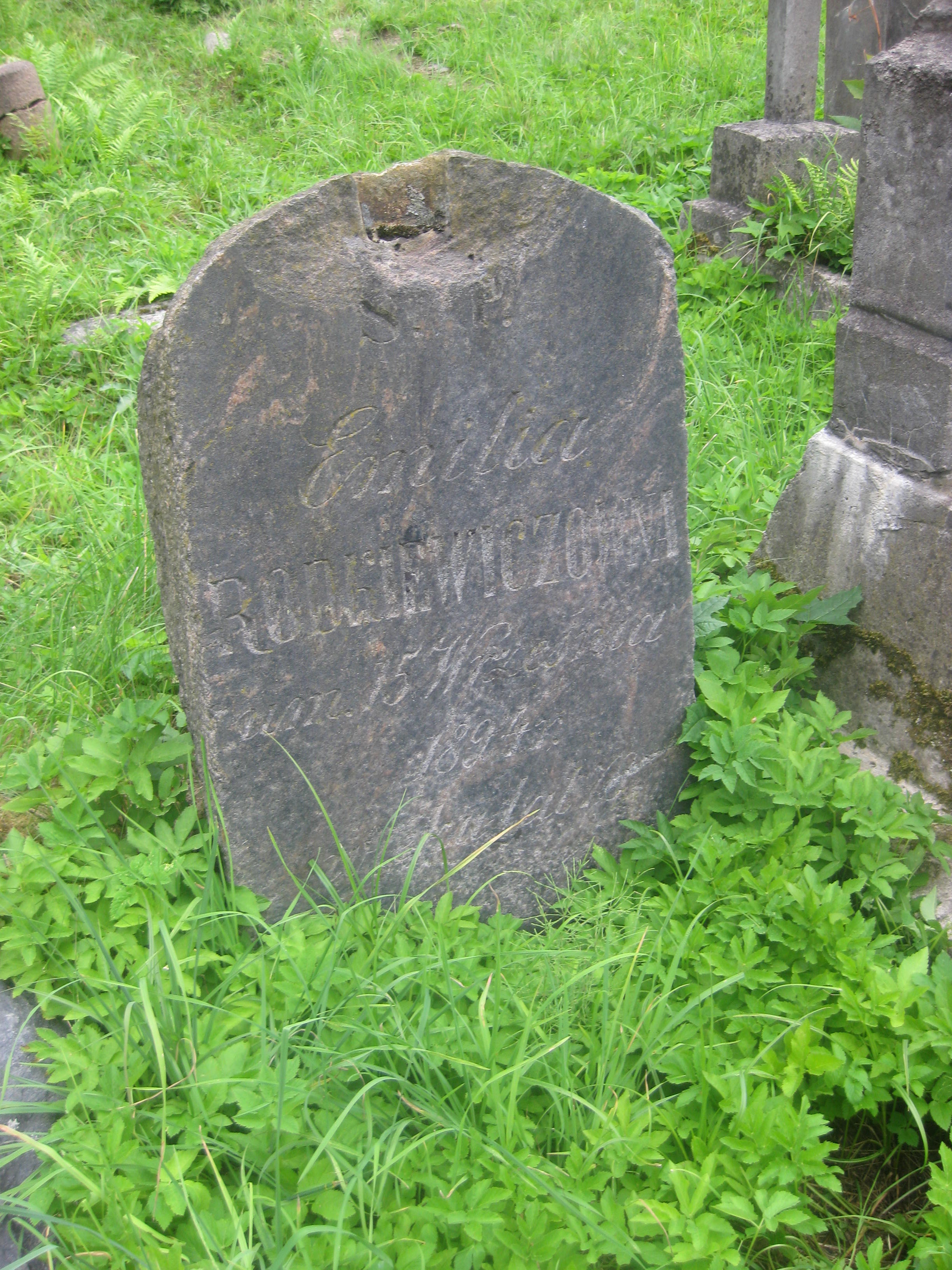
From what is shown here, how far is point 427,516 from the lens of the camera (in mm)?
1895

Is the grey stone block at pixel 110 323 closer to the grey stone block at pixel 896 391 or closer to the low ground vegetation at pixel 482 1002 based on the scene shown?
the low ground vegetation at pixel 482 1002

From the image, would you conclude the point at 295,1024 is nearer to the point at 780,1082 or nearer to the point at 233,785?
the point at 233,785

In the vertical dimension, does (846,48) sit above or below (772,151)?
above

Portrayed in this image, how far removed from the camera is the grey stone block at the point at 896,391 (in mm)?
1979

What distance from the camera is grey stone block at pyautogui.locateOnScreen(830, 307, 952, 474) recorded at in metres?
1.98

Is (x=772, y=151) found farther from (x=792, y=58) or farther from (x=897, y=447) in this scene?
(x=897, y=447)

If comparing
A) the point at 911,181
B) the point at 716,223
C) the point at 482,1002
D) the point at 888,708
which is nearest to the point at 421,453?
the point at 482,1002

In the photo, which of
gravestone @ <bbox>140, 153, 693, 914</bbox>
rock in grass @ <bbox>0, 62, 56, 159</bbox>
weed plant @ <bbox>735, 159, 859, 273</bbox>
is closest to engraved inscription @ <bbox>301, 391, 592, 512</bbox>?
gravestone @ <bbox>140, 153, 693, 914</bbox>

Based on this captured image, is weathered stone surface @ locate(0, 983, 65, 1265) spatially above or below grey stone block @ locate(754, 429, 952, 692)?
below

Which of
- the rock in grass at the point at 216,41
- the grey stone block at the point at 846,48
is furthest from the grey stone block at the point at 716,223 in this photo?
the rock in grass at the point at 216,41

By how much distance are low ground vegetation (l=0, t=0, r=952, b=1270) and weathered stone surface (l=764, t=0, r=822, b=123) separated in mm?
2120

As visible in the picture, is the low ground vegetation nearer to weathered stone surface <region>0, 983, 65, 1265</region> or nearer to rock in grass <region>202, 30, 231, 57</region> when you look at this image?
weathered stone surface <region>0, 983, 65, 1265</region>

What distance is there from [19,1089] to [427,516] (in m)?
1.21

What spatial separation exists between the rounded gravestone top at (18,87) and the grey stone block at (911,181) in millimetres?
4205
